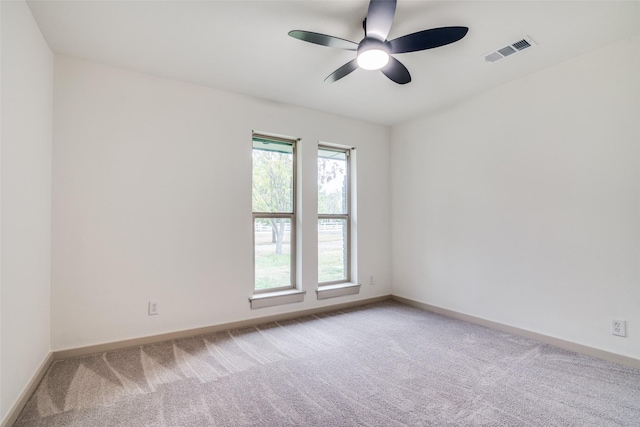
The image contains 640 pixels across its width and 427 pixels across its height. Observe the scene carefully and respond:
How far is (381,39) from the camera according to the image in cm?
211

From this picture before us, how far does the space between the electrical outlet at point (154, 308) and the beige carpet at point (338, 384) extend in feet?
1.01

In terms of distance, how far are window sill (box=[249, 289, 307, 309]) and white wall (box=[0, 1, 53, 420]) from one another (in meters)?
1.83

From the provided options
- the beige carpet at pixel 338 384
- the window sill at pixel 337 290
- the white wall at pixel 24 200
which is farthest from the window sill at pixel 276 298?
the white wall at pixel 24 200

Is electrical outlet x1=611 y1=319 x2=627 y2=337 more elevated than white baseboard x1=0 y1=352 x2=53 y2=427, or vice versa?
electrical outlet x1=611 y1=319 x2=627 y2=337

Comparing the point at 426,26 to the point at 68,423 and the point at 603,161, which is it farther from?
the point at 68,423

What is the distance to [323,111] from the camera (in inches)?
163

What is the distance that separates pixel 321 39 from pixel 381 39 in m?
0.41

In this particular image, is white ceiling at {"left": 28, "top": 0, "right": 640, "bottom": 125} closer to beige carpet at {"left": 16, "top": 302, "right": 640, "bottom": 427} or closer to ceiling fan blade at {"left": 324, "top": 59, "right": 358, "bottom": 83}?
ceiling fan blade at {"left": 324, "top": 59, "right": 358, "bottom": 83}

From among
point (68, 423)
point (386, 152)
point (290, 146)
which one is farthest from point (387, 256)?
point (68, 423)

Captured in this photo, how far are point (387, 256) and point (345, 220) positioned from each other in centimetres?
90

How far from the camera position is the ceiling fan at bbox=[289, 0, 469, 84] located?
1.90 metres

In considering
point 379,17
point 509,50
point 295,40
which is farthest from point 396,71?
point 509,50

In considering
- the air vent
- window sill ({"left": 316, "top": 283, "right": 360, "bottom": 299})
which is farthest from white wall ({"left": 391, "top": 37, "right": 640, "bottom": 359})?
window sill ({"left": 316, "top": 283, "right": 360, "bottom": 299})

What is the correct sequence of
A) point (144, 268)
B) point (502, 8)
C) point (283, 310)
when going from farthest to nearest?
point (283, 310), point (144, 268), point (502, 8)
